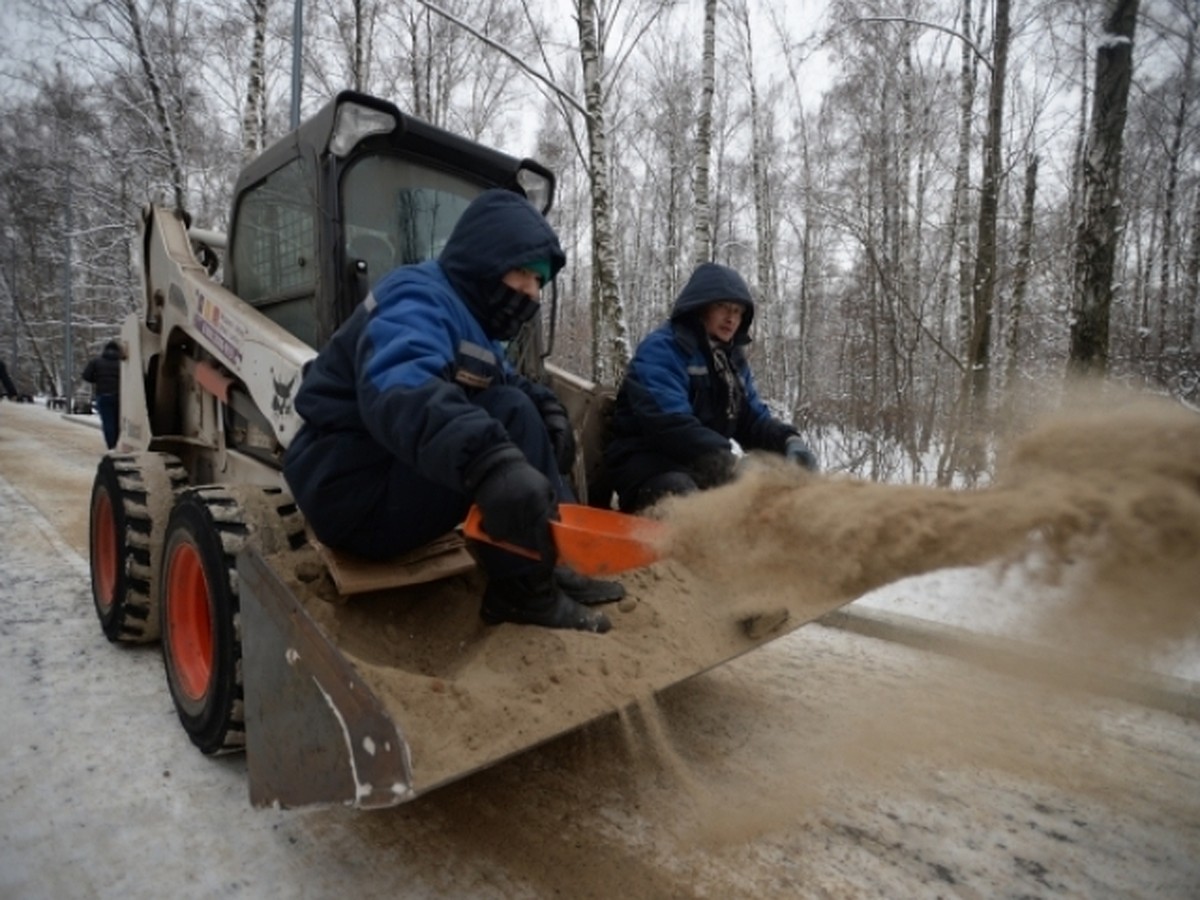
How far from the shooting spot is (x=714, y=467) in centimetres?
341

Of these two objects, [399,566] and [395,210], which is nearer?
[399,566]

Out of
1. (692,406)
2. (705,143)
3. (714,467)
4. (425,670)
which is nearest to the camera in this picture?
(425,670)

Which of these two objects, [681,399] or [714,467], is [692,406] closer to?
[681,399]

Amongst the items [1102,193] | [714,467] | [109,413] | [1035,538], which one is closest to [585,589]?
[714,467]

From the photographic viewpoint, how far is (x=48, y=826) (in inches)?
86.7

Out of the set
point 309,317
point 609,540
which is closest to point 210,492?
point 309,317

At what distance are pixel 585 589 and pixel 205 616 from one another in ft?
4.84

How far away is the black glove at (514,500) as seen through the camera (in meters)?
1.85

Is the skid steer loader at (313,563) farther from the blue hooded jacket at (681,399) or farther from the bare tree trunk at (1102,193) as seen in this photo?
the bare tree trunk at (1102,193)

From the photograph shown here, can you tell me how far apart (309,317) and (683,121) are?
68.6 ft

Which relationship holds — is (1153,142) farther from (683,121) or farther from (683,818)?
(683,818)

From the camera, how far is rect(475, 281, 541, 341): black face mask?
7.86ft

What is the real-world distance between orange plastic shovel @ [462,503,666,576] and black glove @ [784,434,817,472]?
5.20 ft

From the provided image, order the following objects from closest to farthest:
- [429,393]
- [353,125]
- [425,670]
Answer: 1. [429,393]
2. [425,670]
3. [353,125]
